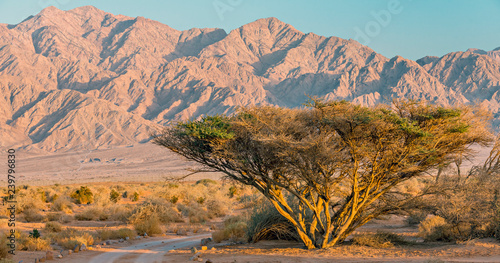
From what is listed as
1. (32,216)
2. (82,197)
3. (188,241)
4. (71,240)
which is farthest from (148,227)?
(82,197)

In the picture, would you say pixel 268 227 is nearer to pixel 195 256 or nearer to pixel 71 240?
pixel 195 256

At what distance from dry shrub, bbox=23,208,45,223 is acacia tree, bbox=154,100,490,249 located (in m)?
14.4

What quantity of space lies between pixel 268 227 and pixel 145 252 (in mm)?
4558

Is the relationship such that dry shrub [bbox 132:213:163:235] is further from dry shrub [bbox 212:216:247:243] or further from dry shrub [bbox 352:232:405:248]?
dry shrub [bbox 352:232:405:248]

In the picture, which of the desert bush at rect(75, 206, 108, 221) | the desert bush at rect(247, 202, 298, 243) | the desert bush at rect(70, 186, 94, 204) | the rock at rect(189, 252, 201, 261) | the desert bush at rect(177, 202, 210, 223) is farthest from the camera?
the desert bush at rect(70, 186, 94, 204)

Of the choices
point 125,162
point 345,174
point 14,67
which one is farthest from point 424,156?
point 14,67

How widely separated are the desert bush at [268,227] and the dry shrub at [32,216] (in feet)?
46.4

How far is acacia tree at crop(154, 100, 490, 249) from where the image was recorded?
40.4 ft

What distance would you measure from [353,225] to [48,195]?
30.2 meters

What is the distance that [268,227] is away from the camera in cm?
1617

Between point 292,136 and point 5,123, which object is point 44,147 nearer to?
point 5,123

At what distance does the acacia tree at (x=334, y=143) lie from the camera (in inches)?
485

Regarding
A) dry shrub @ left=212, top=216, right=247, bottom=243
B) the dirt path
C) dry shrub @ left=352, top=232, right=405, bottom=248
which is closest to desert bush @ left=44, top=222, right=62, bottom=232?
the dirt path

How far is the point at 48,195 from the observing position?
36.5 metres
